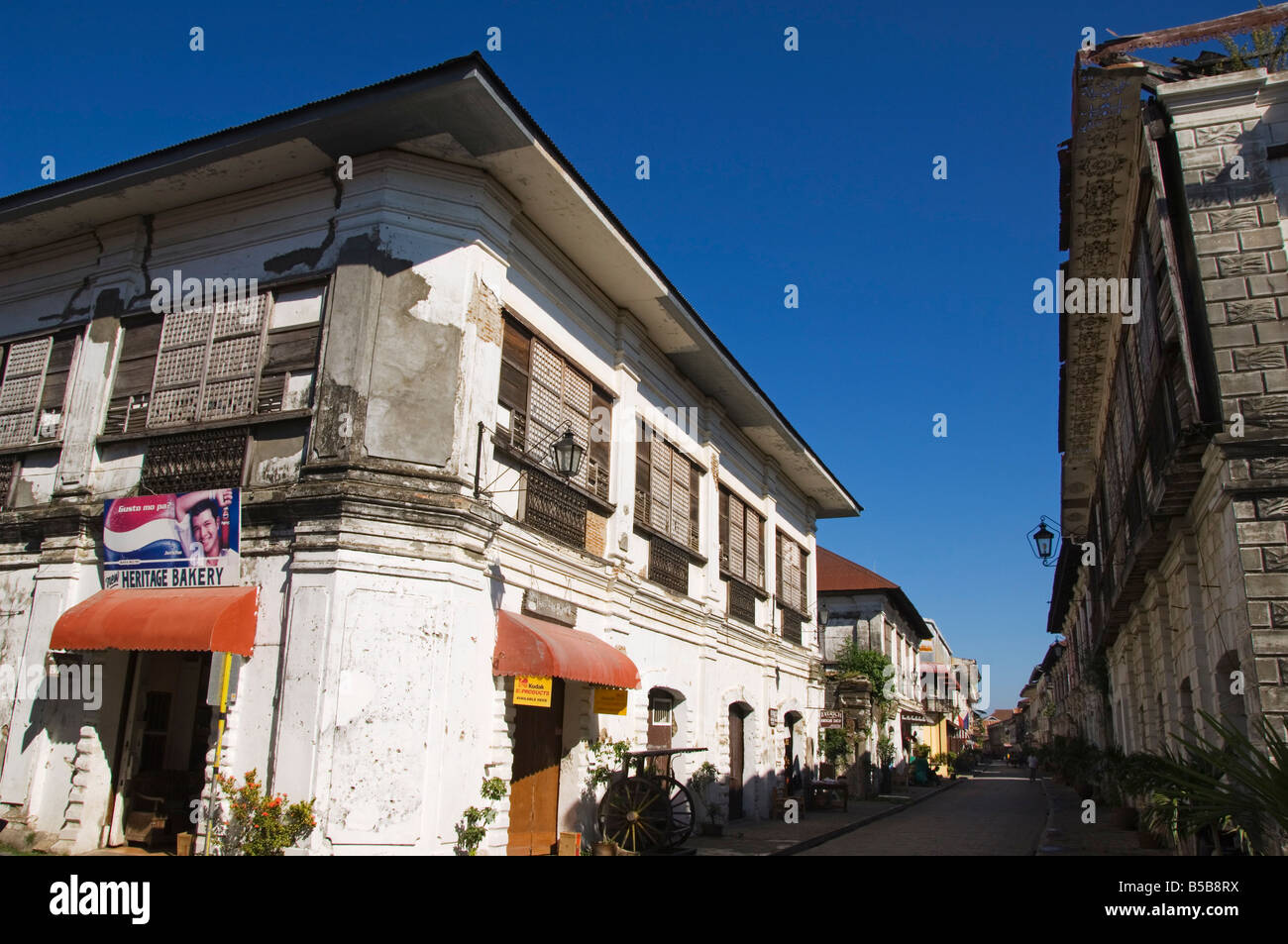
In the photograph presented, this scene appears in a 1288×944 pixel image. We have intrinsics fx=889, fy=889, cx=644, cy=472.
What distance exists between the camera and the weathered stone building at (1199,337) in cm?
809

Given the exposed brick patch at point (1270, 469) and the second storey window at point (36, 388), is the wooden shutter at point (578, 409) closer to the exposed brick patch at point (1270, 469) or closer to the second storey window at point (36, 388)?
the second storey window at point (36, 388)

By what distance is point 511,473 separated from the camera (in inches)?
399

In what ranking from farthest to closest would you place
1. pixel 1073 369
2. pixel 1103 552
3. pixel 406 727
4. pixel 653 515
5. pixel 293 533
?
pixel 1103 552 → pixel 1073 369 → pixel 653 515 → pixel 293 533 → pixel 406 727

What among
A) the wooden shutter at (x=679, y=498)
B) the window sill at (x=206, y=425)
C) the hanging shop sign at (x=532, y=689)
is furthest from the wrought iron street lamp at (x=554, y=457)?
the wooden shutter at (x=679, y=498)

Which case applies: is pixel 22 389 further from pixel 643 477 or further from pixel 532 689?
pixel 643 477

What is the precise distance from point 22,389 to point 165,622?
494 cm

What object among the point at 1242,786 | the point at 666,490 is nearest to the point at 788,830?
the point at 666,490

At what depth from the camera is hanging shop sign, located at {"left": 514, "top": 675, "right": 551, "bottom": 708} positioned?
9.34 m

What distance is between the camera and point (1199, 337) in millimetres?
8773

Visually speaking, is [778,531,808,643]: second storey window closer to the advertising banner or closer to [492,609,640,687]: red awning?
[492,609,640,687]: red awning

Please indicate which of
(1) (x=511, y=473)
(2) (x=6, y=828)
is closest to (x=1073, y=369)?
(1) (x=511, y=473)

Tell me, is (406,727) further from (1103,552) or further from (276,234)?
(1103,552)
